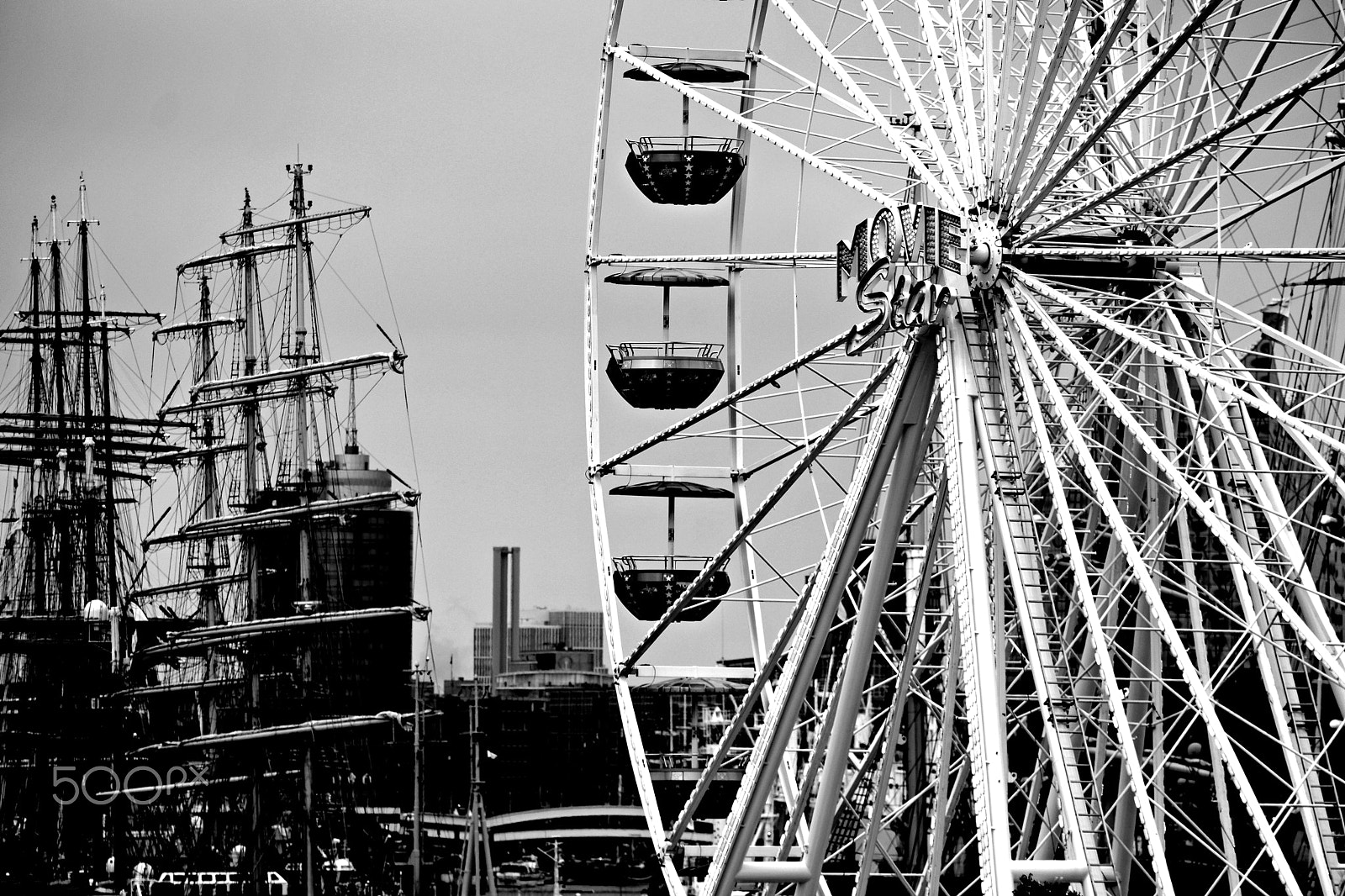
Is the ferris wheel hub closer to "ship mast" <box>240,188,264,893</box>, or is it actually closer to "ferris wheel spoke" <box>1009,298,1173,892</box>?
"ferris wheel spoke" <box>1009,298,1173,892</box>

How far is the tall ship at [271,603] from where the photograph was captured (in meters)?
48.5

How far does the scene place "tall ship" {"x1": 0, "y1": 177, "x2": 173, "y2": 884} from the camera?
44.4 metres

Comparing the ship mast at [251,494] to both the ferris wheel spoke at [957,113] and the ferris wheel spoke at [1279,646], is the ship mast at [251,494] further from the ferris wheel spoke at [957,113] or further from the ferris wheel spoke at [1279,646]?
the ferris wheel spoke at [1279,646]

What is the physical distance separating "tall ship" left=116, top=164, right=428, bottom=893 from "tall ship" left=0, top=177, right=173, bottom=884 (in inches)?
40.7

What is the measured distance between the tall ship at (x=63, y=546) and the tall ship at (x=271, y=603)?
1.03 meters

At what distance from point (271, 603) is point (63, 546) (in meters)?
6.64

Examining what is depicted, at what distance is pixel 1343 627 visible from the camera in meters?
32.4

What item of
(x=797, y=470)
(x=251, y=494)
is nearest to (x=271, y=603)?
(x=251, y=494)

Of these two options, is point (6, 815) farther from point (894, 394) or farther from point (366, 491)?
point (894, 394)

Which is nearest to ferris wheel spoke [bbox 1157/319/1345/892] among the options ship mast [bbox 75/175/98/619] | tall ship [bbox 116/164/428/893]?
tall ship [bbox 116/164/428/893]

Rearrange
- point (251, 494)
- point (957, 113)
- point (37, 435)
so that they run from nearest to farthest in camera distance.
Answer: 1. point (957, 113)
2. point (37, 435)
3. point (251, 494)

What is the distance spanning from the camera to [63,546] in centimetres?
4856

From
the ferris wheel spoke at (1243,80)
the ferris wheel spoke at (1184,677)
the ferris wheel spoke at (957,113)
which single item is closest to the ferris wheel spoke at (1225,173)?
the ferris wheel spoke at (1243,80)

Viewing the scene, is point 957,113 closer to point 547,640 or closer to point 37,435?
point 37,435
